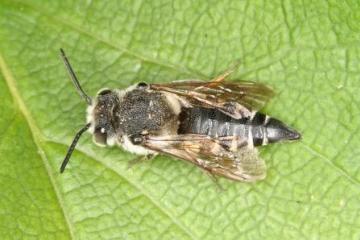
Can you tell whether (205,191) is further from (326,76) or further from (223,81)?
(326,76)

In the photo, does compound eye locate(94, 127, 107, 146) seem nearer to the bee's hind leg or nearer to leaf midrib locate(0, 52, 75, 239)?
the bee's hind leg

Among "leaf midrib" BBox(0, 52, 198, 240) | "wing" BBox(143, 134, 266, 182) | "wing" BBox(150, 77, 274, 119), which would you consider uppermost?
"wing" BBox(150, 77, 274, 119)

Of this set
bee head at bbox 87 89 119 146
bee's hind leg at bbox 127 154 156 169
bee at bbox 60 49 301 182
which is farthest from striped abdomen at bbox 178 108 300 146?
bee head at bbox 87 89 119 146

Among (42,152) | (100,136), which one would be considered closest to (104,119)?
(100,136)

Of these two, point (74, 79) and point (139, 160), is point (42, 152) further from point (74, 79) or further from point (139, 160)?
point (139, 160)

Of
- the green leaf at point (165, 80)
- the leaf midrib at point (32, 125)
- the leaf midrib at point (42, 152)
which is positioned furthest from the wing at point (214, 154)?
the leaf midrib at point (32, 125)

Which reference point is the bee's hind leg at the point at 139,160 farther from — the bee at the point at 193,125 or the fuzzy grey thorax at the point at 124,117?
the fuzzy grey thorax at the point at 124,117
